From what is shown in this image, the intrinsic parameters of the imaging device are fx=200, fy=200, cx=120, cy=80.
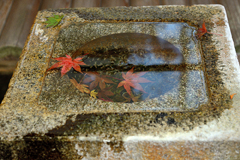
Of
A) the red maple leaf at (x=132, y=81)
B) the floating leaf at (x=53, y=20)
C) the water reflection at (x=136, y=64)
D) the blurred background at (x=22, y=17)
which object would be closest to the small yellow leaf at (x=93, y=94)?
the water reflection at (x=136, y=64)

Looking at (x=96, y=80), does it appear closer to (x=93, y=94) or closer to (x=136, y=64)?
(x=93, y=94)

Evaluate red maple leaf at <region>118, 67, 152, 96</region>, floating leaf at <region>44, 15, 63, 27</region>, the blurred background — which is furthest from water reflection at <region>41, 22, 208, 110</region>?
the blurred background

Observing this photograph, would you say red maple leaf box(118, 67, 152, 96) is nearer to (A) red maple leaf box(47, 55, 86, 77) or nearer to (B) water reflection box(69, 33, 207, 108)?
(B) water reflection box(69, 33, 207, 108)

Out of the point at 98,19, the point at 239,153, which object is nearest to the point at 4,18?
the point at 98,19

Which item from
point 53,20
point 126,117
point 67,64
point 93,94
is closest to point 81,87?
point 93,94

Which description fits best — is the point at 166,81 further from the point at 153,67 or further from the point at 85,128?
the point at 85,128

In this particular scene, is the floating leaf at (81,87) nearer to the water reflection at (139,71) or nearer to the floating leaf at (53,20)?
the water reflection at (139,71)
